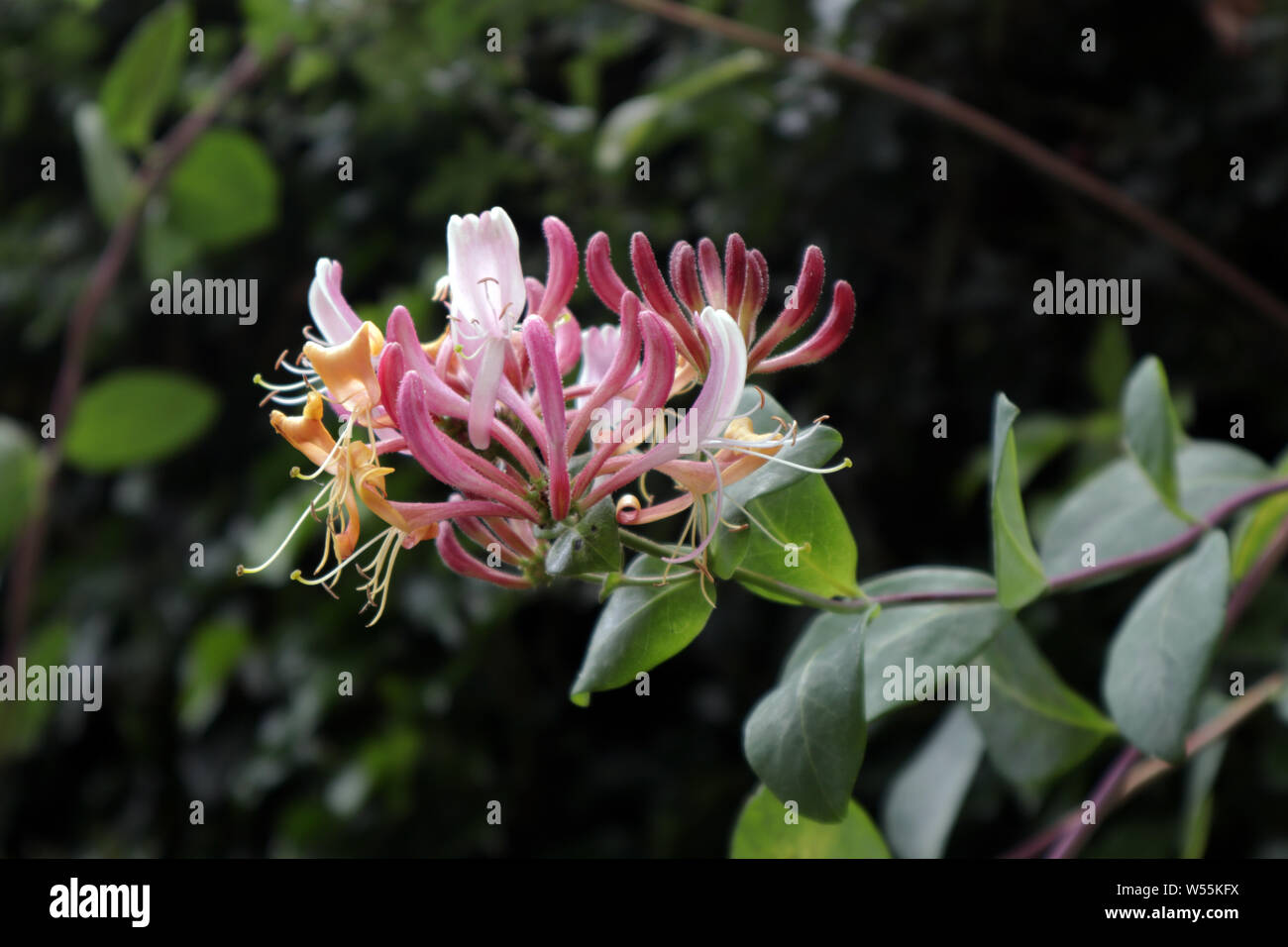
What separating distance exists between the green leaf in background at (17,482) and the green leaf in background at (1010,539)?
95 centimetres

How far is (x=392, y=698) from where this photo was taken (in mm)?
1072

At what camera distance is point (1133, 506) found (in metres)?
0.67

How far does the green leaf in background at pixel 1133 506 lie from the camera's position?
2.14 feet

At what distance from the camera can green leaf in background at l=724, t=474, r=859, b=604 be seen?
18.1 inches

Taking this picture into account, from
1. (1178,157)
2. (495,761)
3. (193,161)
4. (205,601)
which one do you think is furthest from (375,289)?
(1178,157)

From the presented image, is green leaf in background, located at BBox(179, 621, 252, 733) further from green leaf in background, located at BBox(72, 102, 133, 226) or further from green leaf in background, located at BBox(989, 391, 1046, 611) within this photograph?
green leaf in background, located at BBox(989, 391, 1046, 611)

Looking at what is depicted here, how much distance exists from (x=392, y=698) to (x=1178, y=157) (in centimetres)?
Answer: 93

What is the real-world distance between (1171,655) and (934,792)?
0.76ft

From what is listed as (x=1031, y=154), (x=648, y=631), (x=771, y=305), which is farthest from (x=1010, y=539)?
(x=771, y=305)

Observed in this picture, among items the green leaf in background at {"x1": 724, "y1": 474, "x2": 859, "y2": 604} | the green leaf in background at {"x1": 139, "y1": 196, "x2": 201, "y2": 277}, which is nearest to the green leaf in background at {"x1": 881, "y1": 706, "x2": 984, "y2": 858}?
the green leaf in background at {"x1": 724, "y1": 474, "x2": 859, "y2": 604}

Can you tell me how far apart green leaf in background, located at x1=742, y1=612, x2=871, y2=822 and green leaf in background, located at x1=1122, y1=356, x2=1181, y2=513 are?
24 centimetres

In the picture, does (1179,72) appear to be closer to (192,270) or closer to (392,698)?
(392,698)

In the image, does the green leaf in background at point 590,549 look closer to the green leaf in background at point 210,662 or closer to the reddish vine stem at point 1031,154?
the reddish vine stem at point 1031,154

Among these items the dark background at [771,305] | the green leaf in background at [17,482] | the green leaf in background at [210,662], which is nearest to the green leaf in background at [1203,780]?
the dark background at [771,305]
